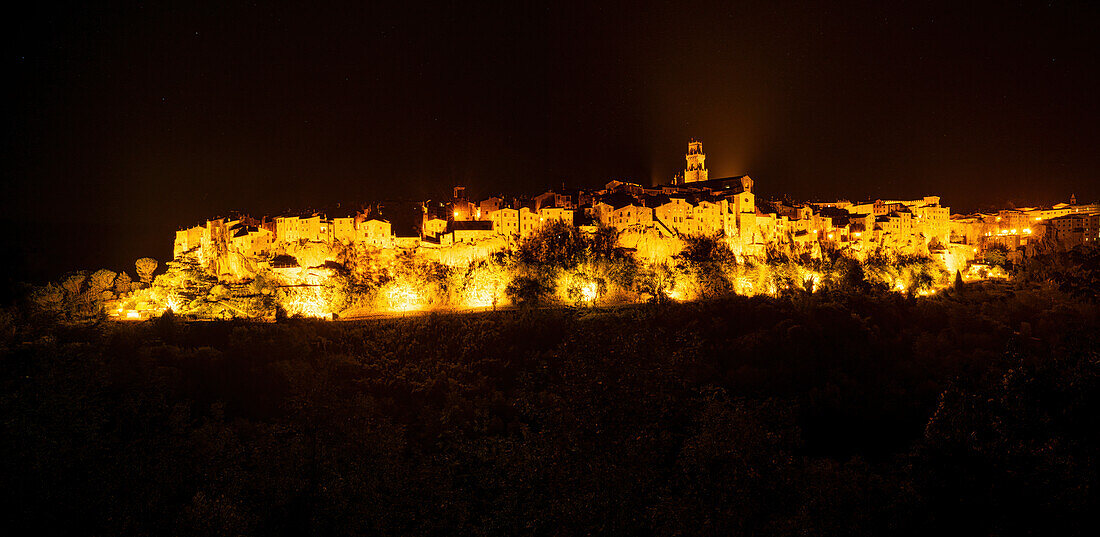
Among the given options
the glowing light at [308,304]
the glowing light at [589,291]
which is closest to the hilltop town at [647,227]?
the glowing light at [308,304]

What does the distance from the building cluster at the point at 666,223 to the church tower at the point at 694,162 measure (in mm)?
957

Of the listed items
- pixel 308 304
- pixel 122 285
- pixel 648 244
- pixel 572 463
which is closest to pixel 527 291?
pixel 308 304

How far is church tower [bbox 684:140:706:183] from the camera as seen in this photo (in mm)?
74606

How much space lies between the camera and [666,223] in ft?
172

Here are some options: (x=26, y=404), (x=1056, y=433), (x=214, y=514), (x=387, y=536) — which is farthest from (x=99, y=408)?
(x=1056, y=433)

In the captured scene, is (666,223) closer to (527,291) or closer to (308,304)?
(527,291)

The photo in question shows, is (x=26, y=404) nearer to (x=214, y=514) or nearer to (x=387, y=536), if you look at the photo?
(x=214, y=514)

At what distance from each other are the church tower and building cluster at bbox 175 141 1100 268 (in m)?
0.96

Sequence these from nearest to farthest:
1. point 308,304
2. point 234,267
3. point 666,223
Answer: point 308,304 → point 234,267 → point 666,223

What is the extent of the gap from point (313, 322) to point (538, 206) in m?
27.0

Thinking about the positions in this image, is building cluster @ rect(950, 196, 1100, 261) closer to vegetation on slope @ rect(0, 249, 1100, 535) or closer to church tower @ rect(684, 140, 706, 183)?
church tower @ rect(684, 140, 706, 183)

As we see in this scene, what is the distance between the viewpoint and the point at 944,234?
2596 inches

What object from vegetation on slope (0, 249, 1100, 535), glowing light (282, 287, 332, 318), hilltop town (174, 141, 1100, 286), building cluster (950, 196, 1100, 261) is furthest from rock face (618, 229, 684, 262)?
building cluster (950, 196, 1100, 261)

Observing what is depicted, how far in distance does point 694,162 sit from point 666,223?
26.9 metres
